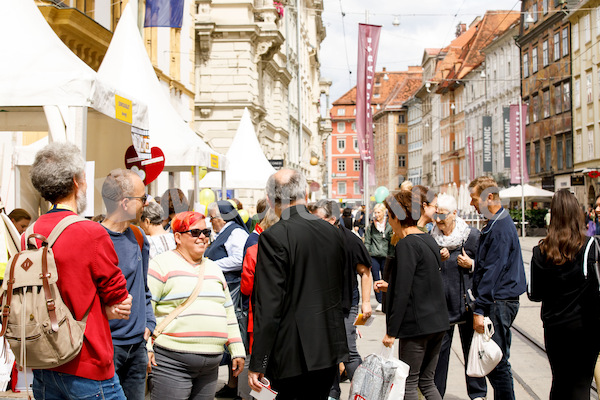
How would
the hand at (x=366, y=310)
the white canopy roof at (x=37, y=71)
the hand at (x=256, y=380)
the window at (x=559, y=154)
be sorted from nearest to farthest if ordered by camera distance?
the hand at (x=256, y=380) → the white canopy roof at (x=37, y=71) → the hand at (x=366, y=310) → the window at (x=559, y=154)

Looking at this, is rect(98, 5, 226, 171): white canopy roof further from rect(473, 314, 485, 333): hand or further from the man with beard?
the man with beard

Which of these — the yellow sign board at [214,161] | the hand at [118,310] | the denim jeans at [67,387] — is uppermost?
the yellow sign board at [214,161]

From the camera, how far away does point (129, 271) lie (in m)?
3.84

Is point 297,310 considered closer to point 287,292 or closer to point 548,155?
point 287,292

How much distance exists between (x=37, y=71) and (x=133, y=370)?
3034 millimetres

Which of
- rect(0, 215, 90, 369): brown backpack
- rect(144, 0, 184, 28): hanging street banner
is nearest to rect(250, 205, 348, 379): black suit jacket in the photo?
rect(0, 215, 90, 369): brown backpack

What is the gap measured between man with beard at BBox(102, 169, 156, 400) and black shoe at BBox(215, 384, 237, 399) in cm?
286

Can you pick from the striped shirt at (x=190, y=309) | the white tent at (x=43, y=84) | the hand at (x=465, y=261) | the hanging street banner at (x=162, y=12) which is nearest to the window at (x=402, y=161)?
the hanging street banner at (x=162, y=12)

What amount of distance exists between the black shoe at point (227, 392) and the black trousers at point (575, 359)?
10.4ft

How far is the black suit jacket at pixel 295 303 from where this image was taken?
3.69 metres

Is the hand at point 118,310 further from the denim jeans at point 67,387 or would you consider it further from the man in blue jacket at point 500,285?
the man in blue jacket at point 500,285

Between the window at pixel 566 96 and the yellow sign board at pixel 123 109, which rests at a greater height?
the window at pixel 566 96

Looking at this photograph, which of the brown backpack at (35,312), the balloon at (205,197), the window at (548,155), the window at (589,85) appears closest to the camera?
the brown backpack at (35,312)

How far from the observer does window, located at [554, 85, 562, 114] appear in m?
46.8
